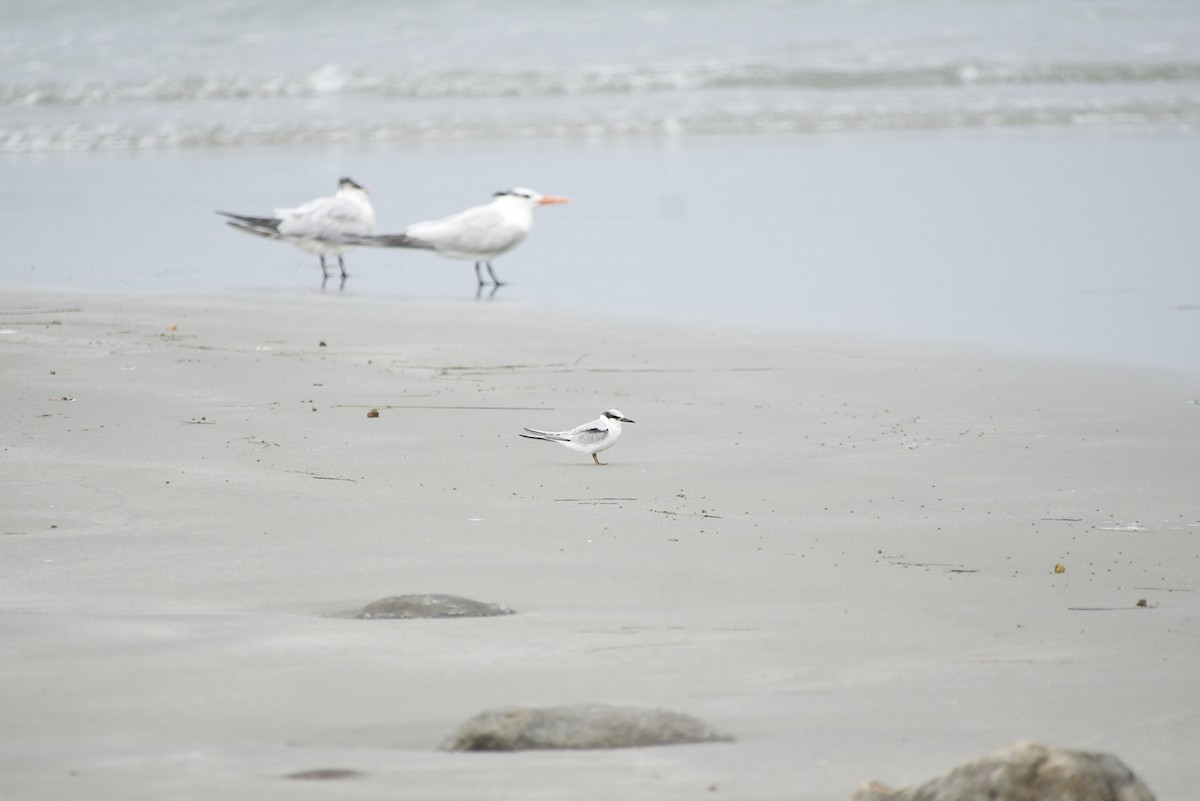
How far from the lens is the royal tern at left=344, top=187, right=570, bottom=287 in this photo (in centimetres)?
991

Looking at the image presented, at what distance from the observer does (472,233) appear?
990 cm

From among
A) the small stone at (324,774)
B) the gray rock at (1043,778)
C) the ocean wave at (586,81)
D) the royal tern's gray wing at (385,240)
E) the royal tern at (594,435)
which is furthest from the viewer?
the ocean wave at (586,81)

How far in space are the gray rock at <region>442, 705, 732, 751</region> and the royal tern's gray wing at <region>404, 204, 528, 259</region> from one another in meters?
7.44

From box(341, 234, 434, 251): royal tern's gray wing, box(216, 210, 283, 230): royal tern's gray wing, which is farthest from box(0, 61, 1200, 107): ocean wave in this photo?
box(341, 234, 434, 251): royal tern's gray wing

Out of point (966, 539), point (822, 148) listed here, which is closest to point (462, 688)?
point (966, 539)

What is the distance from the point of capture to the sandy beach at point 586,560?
2646mm

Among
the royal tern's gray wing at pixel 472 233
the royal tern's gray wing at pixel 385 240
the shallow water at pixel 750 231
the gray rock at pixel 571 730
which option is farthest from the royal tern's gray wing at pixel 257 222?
the gray rock at pixel 571 730

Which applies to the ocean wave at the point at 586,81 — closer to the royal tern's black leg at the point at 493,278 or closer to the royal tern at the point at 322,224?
the royal tern at the point at 322,224

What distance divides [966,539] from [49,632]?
2365 mm

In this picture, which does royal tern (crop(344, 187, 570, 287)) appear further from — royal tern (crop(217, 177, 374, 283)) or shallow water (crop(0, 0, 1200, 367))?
shallow water (crop(0, 0, 1200, 367))

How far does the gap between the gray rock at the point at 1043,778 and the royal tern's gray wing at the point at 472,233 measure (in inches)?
314

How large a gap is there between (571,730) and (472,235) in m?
7.50

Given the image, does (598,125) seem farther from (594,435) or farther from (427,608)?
(427,608)

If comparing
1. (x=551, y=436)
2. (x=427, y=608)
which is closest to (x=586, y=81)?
(x=551, y=436)
